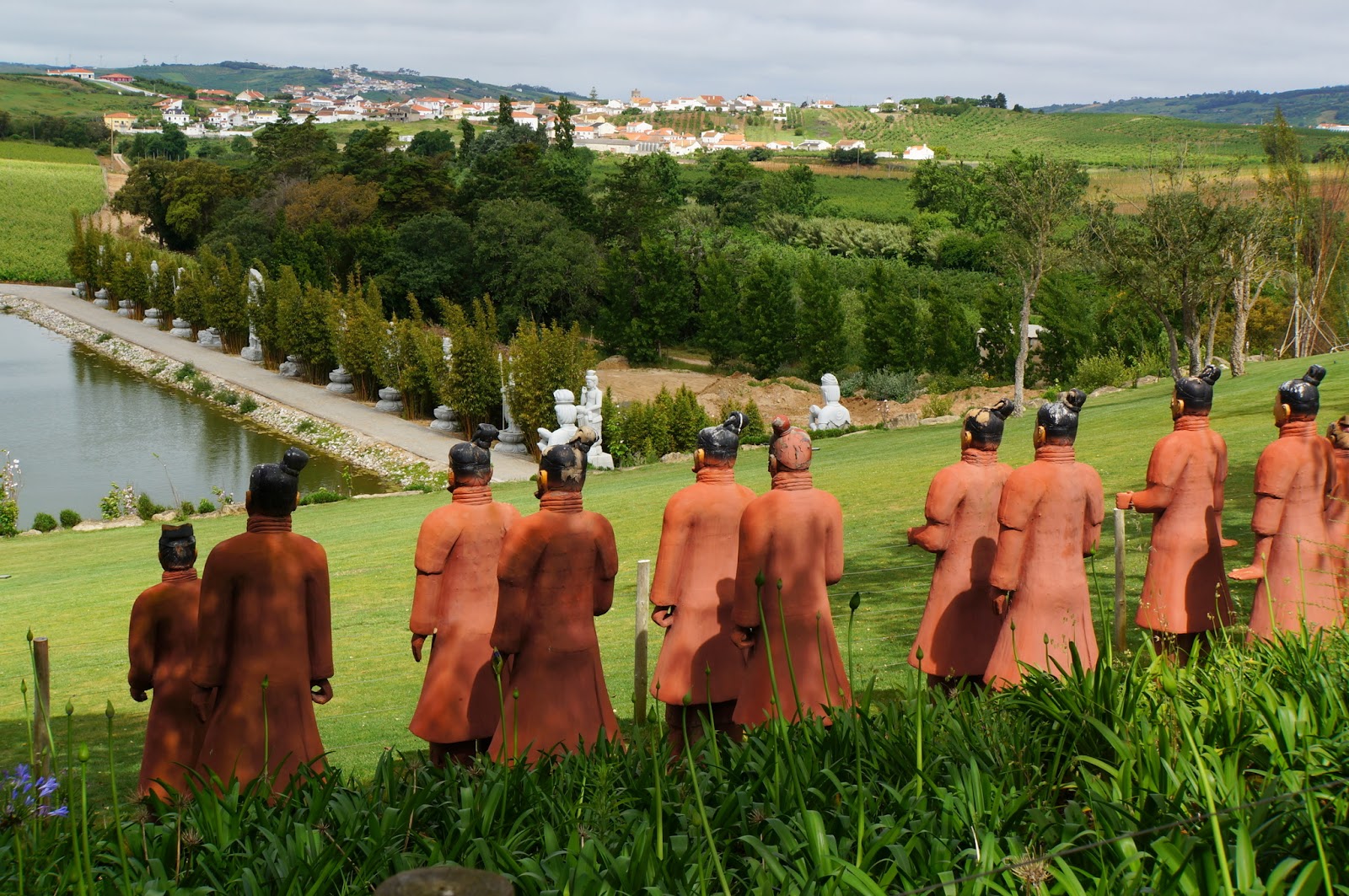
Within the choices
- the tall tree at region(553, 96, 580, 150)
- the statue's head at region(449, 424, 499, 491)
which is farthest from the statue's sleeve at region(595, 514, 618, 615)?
the tall tree at region(553, 96, 580, 150)

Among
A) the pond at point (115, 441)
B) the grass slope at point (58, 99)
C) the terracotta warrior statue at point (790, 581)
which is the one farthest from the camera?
the grass slope at point (58, 99)

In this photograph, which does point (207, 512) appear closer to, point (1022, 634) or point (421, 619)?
point (421, 619)

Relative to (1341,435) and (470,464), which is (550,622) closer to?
(470,464)

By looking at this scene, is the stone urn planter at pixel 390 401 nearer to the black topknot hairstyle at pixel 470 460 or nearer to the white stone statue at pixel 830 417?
the white stone statue at pixel 830 417

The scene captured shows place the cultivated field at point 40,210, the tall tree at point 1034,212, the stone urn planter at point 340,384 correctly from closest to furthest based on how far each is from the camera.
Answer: the tall tree at point 1034,212, the stone urn planter at point 340,384, the cultivated field at point 40,210

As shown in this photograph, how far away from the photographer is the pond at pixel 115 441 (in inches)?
1016

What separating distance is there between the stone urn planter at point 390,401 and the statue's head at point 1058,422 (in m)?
30.7

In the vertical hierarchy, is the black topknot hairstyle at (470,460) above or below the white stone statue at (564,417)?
above

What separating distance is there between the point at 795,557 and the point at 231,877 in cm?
303

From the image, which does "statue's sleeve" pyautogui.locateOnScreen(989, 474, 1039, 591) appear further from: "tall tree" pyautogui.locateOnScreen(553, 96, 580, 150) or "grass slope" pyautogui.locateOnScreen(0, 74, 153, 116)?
"grass slope" pyautogui.locateOnScreen(0, 74, 153, 116)

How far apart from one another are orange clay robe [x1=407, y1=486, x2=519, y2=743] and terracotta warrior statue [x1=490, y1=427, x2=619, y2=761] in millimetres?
329

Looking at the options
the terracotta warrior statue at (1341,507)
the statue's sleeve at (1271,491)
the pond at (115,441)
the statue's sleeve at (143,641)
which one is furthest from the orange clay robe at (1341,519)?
the pond at (115,441)

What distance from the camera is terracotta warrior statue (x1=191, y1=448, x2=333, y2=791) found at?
5359 millimetres

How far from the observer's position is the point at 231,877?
12.5 feet
